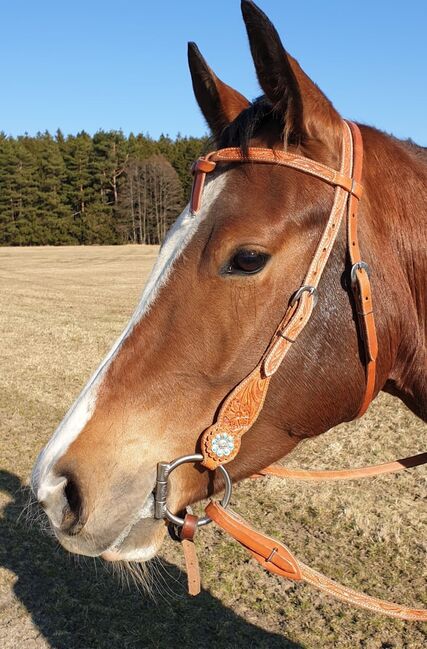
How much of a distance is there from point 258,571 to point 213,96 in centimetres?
360

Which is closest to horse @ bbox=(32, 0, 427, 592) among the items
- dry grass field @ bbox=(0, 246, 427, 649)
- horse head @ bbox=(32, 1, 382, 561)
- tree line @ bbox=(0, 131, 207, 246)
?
horse head @ bbox=(32, 1, 382, 561)

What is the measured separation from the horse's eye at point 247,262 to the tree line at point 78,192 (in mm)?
55295

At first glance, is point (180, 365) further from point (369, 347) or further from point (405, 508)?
point (405, 508)

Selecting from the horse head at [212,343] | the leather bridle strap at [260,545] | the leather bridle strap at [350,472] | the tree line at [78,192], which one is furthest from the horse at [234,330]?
the tree line at [78,192]

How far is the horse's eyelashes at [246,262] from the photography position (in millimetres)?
1670

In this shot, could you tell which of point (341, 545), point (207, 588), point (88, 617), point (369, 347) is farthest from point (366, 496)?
point (369, 347)

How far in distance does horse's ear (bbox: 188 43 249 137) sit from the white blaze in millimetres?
398

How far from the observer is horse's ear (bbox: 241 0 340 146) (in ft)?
5.17

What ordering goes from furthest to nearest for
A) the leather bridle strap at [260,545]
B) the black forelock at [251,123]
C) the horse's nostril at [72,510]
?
1. the leather bridle strap at [260,545]
2. the black forelock at [251,123]
3. the horse's nostril at [72,510]

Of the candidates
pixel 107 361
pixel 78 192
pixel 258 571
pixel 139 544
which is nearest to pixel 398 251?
pixel 107 361

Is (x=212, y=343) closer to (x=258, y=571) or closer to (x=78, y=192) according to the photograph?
(x=258, y=571)

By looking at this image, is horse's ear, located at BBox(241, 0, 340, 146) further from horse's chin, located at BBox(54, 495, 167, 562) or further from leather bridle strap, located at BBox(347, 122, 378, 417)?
horse's chin, located at BBox(54, 495, 167, 562)

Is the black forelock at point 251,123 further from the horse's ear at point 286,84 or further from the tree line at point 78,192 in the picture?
the tree line at point 78,192

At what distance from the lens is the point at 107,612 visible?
3.96 m
